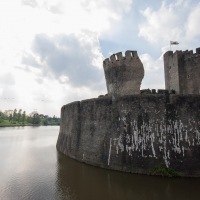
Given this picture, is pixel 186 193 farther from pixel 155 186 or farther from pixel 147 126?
pixel 147 126

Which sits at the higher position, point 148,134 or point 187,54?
point 187,54

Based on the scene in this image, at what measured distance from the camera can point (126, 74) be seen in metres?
18.4

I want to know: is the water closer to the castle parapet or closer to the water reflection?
the water reflection

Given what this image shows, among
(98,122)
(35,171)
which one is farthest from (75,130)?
(35,171)

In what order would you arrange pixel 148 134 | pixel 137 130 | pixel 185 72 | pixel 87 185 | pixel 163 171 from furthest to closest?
pixel 185 72, pixel 137 130, pixel 148 134, pixel 163 171, pixel 87 185

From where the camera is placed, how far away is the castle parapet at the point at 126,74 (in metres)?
18.4

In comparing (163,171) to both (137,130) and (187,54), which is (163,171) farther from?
(187,54)

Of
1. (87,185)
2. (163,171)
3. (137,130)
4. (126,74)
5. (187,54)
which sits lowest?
(87,185)

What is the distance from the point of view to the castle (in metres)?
12.6

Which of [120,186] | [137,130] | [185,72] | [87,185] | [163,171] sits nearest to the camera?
[120,186]

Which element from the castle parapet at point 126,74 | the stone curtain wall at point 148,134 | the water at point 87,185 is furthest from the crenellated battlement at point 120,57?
the water at point 87,185

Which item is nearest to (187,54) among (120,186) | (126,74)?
(126,74)

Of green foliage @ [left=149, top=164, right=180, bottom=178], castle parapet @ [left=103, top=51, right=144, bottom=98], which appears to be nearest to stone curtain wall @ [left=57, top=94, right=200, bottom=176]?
green foliage @ [left=149, top=164, right=180, bottom=178]

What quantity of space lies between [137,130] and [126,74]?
5.86m
